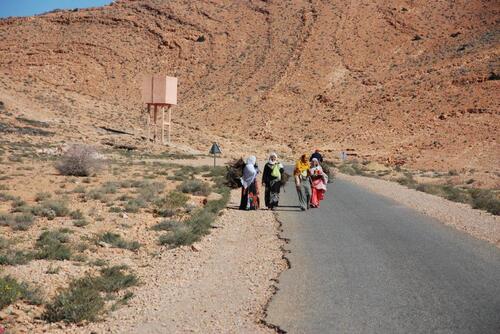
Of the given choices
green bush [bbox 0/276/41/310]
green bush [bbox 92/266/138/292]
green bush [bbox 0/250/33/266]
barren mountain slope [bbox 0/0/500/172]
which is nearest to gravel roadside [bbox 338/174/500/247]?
→ green bush [bbox 92/266/138/292]

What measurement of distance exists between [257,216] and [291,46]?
193 ft

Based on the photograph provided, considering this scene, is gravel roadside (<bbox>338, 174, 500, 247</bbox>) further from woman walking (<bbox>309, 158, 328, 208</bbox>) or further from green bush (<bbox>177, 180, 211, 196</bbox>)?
green bush (<bbox>177, 180, 211, 196</bbox>)

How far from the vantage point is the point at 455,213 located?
16.2 m

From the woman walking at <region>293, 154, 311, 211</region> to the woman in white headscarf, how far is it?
1248 millimetres

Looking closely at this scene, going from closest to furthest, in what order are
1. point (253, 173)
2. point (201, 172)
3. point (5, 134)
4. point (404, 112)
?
1. point (253, 173)
2. point (201, 172)
3. point (5, 134)
4. point (404, 112)

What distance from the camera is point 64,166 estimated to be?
938 inches

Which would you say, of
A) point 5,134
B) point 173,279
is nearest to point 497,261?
point 173,279

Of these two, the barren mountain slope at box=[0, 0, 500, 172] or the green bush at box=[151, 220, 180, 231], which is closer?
the green bush at box=[151, 220, 180, 231]

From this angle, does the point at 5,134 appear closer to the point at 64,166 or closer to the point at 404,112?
the point at 64,166

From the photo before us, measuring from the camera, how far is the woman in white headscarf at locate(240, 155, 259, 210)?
613 inches

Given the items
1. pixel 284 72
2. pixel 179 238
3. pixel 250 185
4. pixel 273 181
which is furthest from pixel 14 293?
pixel 284 72

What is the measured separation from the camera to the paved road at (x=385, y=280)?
6.13 metres

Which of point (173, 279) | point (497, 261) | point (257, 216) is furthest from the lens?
point (257, 216)

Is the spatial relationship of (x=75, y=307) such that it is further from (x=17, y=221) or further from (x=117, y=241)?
(x=17, y=221)
